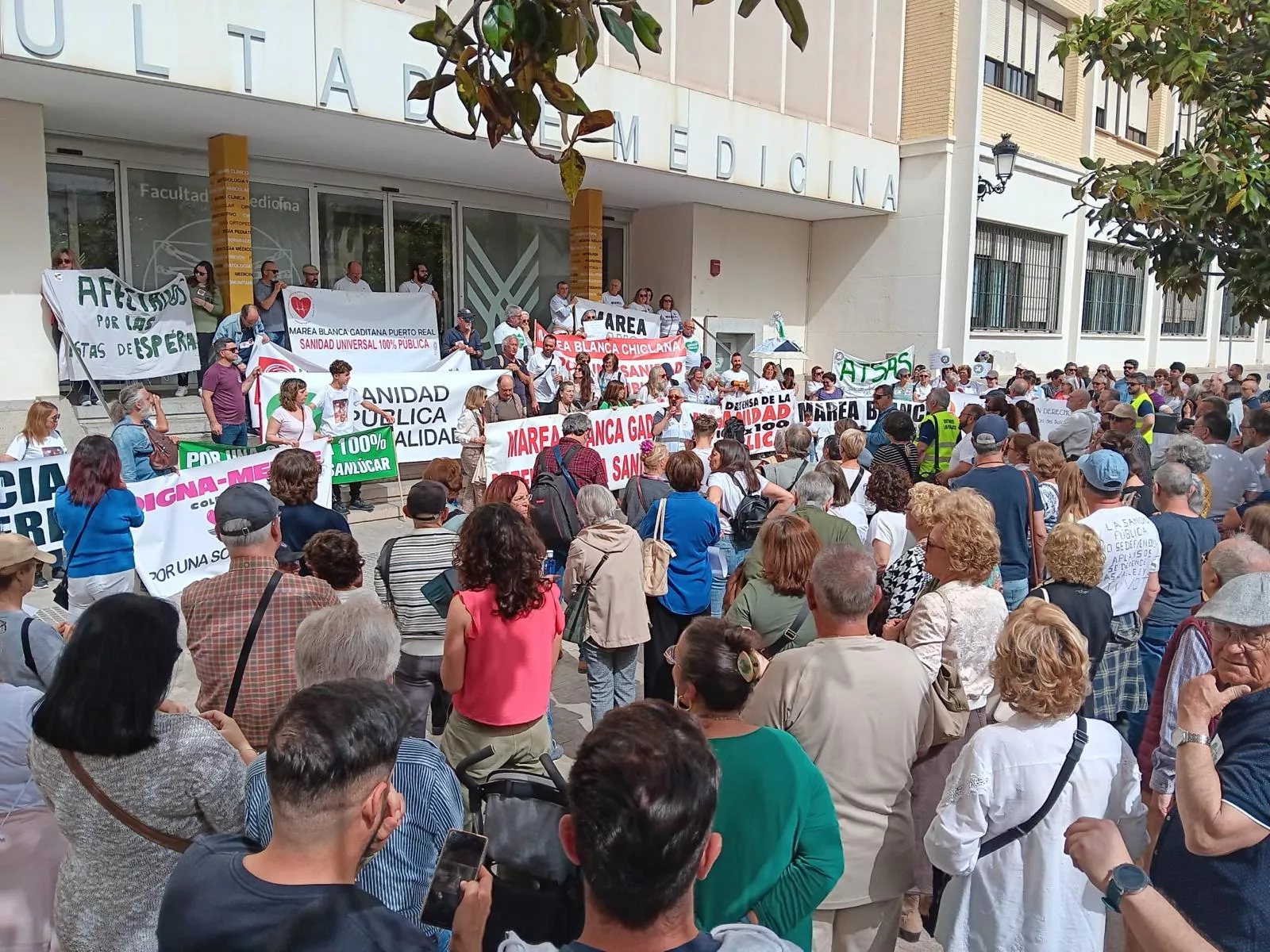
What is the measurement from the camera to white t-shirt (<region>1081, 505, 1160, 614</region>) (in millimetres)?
4570

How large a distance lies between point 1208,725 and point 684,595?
315 cm

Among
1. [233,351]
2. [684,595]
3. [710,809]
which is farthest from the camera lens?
[233,351]

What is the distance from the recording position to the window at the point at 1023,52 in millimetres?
21000

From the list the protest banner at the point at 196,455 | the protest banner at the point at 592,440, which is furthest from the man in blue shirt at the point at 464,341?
the protest banner at the point at 196,455

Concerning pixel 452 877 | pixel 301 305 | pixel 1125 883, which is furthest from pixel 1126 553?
pixel 301 305

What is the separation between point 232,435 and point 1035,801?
31.3 ft

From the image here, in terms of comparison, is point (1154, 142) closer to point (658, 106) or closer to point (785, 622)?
point (658, 106)

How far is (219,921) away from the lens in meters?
1.69

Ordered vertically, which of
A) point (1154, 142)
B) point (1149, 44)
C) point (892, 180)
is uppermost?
point (1154, 142)

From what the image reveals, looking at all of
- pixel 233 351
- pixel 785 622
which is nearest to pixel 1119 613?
pixel 785 622

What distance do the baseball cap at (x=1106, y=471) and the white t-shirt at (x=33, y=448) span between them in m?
7.52

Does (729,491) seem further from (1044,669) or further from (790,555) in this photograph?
(1044,669)

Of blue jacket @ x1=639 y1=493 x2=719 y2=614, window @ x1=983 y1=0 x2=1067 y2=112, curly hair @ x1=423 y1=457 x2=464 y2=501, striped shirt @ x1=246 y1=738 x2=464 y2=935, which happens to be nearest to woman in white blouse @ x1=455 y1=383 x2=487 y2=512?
curly hair @ x1=423 y1=457 x2=464 y2=501

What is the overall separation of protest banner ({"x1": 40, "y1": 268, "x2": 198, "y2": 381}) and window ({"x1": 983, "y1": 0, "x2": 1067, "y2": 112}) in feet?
54.4
